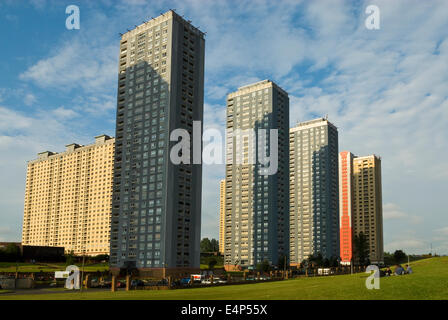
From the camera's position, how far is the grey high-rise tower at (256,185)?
583ft

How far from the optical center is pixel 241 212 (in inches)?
7308

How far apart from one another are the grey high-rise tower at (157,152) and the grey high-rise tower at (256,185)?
5203 cm

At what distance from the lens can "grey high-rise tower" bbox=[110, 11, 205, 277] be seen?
123 metres

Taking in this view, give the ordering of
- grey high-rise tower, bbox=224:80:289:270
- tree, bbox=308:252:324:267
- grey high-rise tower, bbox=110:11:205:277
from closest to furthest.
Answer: grey high-rise tower, bbox=110:11:205:277 < grey high-rise tower, bbox=224:80:289:270 < tree, bbox=308:252:324:267

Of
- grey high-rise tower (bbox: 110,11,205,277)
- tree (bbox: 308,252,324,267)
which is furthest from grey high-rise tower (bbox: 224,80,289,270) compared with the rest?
grey high-rise tower (bbox: 110,11,205,277)

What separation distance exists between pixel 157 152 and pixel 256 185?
6516 cm

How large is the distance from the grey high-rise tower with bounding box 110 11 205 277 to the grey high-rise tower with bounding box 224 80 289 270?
5203 centimetres

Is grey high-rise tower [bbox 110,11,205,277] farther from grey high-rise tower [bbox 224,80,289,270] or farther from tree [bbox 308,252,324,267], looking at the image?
tree [bbox 308,252,324,267]

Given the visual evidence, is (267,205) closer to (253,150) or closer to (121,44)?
(253,150)

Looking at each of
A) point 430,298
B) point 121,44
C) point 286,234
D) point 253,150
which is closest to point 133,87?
point 121,44

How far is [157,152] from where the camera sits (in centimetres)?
12812

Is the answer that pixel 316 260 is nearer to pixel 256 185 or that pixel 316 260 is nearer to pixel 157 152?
pixel 256 185

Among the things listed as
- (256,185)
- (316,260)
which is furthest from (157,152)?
(316,260)

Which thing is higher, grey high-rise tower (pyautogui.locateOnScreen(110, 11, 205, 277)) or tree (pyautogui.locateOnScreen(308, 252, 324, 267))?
grey high-rise tower (pyautogui.locateOnScreen(110, 11, 205, 277))
